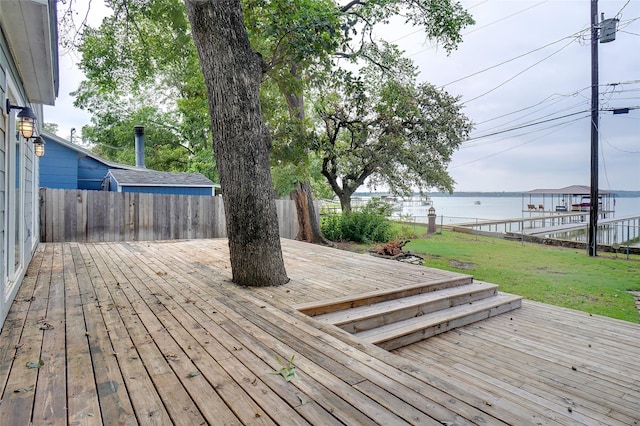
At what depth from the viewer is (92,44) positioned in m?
7.28

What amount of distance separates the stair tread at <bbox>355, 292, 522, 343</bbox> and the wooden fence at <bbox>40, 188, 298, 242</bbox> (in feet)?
21.3

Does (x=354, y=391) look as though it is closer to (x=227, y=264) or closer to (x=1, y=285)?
(x=1, y=285)

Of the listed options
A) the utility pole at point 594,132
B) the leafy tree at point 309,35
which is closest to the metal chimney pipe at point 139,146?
the leafy tree at point 309,35

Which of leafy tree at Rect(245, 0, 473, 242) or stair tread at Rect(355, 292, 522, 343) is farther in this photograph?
leafy tree at Rect(245, 0, 473, 242)

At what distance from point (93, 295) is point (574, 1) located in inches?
558

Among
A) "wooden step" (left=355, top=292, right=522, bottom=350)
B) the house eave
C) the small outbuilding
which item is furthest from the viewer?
the small outbuilding

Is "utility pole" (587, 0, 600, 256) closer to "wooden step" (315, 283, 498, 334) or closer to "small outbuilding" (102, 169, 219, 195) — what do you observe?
"wooden step" (315, 283, 498, 334)

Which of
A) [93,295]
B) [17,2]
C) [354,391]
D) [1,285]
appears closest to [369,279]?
[354,391]

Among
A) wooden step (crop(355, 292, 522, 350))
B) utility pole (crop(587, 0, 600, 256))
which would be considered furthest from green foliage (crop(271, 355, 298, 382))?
utility pole (crop(587, 0, 600, 256))

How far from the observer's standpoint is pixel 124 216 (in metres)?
7.86

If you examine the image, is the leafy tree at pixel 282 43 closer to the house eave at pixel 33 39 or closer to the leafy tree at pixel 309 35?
the leafy tree at pixel 309 35

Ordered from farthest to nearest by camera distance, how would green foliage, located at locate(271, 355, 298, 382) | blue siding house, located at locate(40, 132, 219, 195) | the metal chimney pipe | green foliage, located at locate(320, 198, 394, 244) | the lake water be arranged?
the metal chimney pipe → the lake water → green foliage, located at locate(320, 198, 394, 244) → blue siding house, located at locate(40, 132, 219, 195) → green foliage, located at locate(271, 355, 298, 382)

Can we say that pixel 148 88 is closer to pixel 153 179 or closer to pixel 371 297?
pixel 153 179

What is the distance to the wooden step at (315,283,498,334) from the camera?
125 inches
